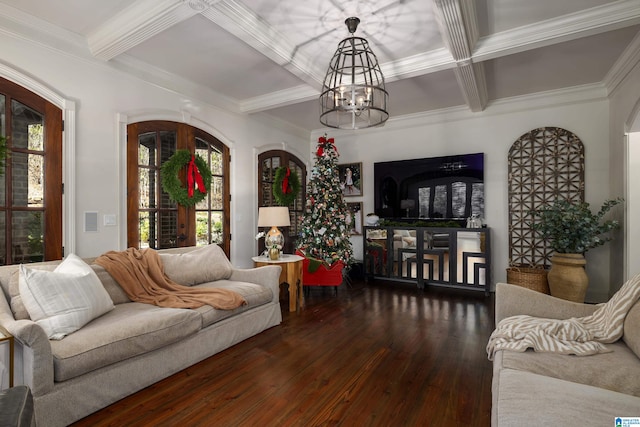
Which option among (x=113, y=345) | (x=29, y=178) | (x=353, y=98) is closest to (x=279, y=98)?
(x=353, y=98)

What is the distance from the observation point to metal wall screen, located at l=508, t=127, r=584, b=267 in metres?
4.61

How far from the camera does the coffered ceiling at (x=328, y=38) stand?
2686 mm

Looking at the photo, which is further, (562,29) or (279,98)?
(279,98)

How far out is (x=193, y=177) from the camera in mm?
4215

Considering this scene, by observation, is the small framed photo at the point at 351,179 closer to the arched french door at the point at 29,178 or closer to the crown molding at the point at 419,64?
the crown molding at the point at 419,64

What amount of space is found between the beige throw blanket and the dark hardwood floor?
18.4 inches

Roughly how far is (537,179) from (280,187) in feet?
13.1

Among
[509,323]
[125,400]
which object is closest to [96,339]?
[125,400]

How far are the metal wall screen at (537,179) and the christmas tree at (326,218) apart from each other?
2558 millimetres

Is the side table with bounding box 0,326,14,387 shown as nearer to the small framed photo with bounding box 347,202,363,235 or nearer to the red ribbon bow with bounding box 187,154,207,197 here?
the red ribbon bow with bounding box 187,154,207,197

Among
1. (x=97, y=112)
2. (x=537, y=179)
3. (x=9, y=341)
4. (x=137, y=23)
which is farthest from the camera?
(x=537, y=179)

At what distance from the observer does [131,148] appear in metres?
3.67

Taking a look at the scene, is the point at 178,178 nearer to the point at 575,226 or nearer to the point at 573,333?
the point at 573,333

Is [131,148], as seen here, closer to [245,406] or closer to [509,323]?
[245,406]
